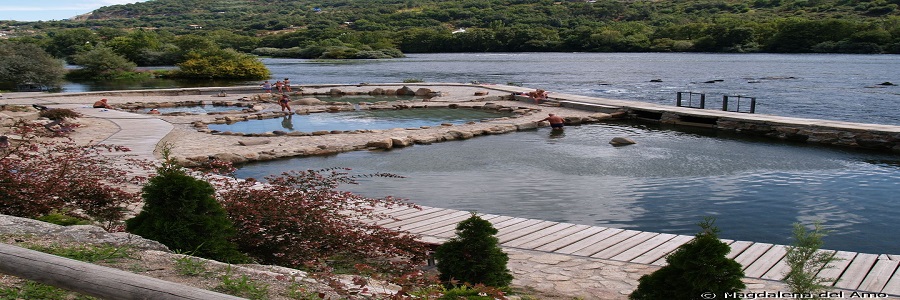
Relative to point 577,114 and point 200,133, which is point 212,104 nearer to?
point 200,133

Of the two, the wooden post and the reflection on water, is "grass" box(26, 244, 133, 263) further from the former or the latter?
the reflection on water

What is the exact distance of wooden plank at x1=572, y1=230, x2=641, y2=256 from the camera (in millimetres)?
7543

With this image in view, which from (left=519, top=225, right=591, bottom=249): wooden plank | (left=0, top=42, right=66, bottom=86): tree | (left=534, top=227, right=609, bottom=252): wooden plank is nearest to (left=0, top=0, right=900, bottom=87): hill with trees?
(left=0, top=42, right=66, bottom=86): tree

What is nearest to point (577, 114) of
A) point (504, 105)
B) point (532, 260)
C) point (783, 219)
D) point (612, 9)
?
point (504, 105)

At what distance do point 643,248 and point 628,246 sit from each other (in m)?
0.16

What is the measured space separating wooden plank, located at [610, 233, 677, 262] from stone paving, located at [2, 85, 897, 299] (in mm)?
208

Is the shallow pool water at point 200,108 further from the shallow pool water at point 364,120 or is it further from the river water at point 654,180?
the river water at point 654,180

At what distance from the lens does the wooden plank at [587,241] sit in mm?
7621

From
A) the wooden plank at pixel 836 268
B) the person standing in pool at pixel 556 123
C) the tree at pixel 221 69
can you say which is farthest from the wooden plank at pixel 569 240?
the tree at pixel 221 69

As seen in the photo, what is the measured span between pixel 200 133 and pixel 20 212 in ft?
39.7

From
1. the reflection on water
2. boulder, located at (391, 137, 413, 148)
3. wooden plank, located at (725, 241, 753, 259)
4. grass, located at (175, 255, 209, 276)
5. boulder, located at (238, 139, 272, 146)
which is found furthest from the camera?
boulder, located at (391, 137, 413, 148)

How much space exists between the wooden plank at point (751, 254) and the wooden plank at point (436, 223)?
10.3 feet

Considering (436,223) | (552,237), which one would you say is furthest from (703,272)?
(436,223)

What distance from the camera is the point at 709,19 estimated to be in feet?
354
